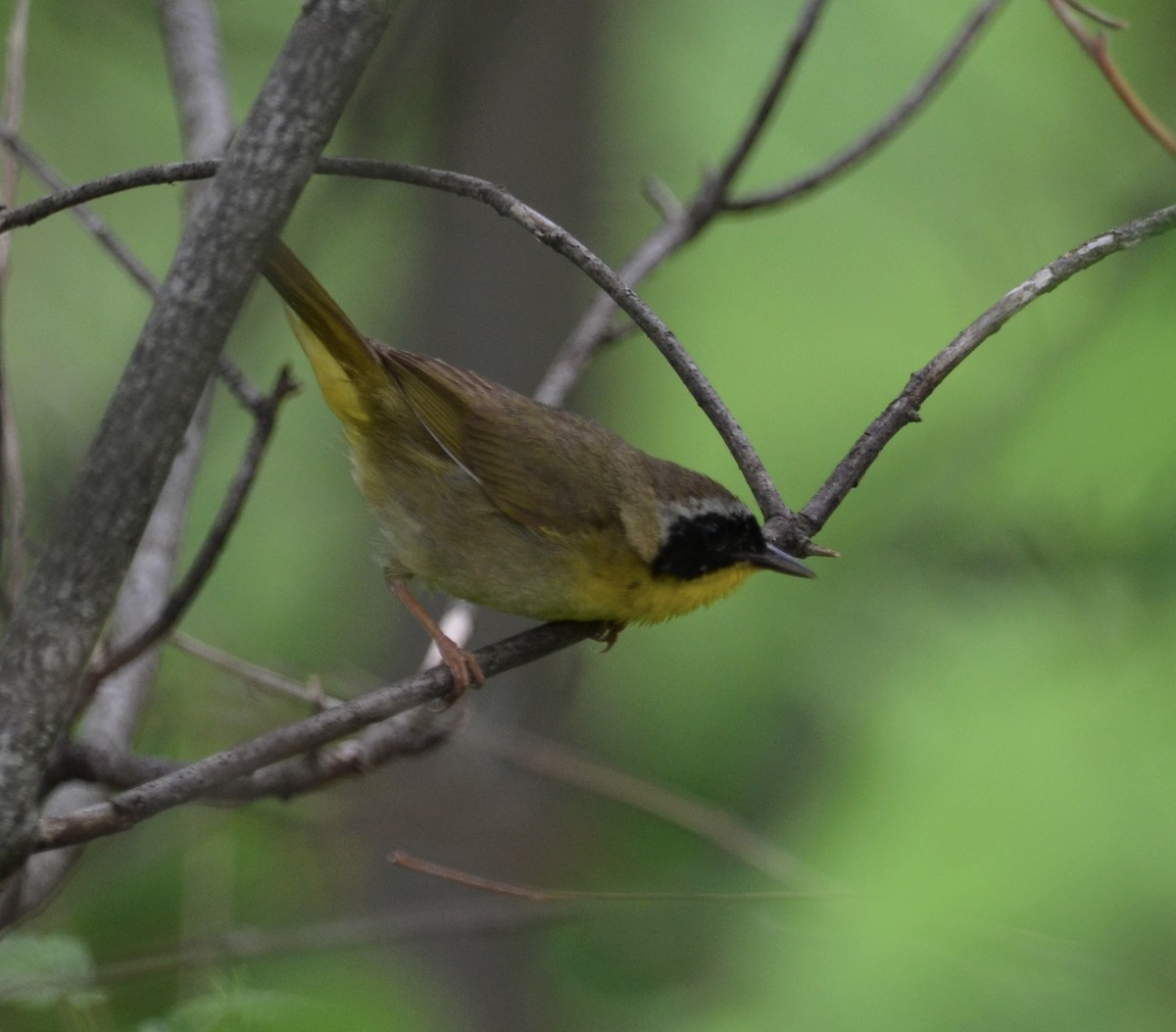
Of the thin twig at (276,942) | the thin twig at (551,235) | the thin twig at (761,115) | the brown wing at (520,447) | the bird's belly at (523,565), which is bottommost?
the thin twig at (276,942)

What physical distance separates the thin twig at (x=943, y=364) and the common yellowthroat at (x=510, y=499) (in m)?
0.83

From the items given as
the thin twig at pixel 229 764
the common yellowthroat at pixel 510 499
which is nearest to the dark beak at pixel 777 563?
the common yellowthroat at pixel 510 499

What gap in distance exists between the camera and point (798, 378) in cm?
800

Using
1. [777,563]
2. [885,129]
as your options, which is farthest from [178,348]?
[885,129]

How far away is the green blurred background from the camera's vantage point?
3.36 metres

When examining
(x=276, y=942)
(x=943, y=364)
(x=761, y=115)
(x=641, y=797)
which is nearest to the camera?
(x=943, y=364)

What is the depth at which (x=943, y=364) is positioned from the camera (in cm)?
194

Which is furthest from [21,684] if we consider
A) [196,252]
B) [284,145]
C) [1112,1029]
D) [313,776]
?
[1112,1029]

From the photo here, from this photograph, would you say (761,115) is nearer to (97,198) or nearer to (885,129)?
(885,129)

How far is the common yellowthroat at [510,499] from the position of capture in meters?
3.10

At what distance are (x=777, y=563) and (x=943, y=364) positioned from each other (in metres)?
0.90

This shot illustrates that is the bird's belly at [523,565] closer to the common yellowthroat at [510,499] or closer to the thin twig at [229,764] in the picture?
the common yellowthroat at [510,499]

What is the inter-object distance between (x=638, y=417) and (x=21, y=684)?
553 cm

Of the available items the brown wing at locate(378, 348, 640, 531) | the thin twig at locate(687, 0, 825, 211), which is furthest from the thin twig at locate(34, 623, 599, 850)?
the thin twig at locate(687, 0, 825, 211)
